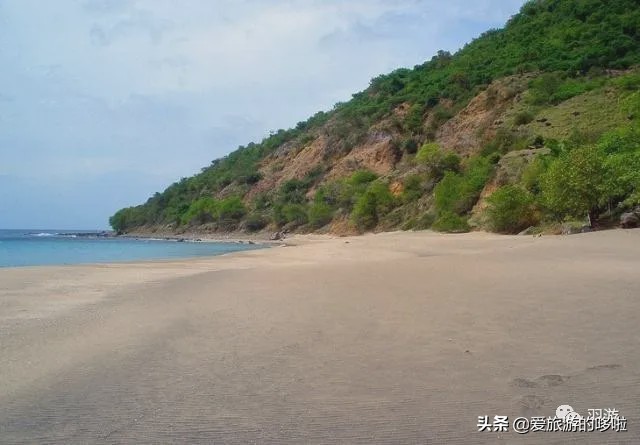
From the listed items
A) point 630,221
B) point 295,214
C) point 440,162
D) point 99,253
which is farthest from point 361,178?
point 630,221

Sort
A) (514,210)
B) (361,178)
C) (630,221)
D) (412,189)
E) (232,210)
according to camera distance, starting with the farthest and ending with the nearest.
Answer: (232,210) → (361,178) → (412,189) → (514,210) → (630,221)

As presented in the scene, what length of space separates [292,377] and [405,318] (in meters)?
3.16

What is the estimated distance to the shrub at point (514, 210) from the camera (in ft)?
114

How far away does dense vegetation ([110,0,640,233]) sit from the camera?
32.5 meters

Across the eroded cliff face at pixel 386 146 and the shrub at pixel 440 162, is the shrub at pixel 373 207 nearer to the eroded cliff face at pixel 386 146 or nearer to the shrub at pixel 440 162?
the eroded cliff face at pixel 386 146

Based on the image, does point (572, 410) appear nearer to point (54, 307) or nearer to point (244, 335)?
point (244, 335)

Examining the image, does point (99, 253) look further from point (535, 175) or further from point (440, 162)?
point (440, 162)

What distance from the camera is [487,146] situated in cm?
5769

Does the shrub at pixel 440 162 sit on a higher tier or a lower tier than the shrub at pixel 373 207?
higher

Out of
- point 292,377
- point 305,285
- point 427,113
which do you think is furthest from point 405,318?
point 427,113

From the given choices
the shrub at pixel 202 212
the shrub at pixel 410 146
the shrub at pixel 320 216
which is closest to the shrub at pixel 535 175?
the shrub at pixel 410 146

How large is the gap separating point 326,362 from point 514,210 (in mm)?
31742

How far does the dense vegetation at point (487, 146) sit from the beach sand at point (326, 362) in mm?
20751

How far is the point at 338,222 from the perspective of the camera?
2852 inches
